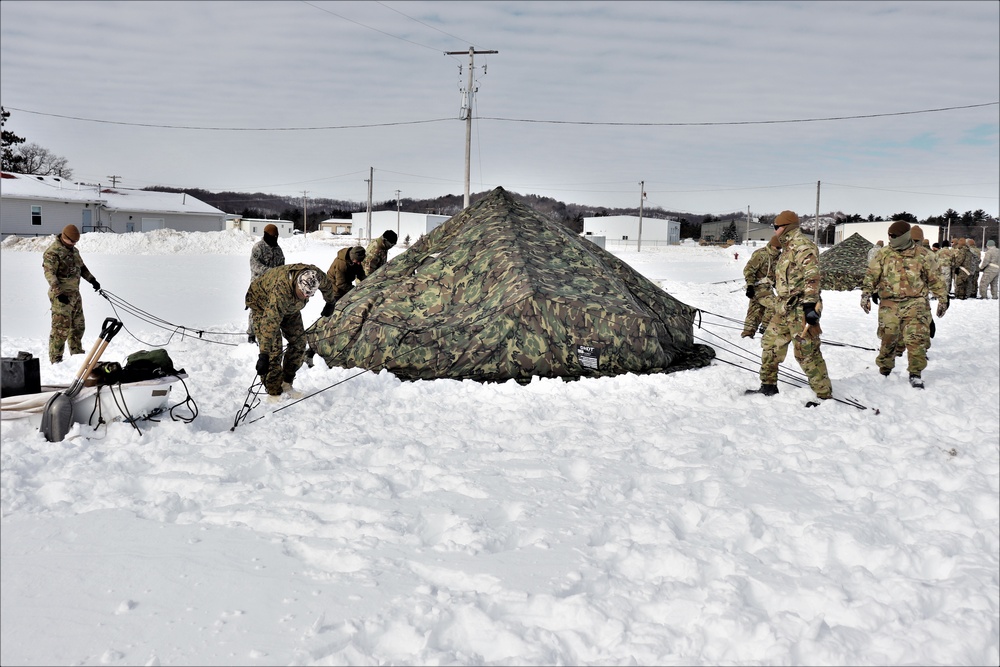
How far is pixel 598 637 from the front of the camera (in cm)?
278

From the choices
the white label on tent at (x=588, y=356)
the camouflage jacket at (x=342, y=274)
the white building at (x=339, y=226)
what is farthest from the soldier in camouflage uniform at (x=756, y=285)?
the white building at (x=339, y=226)

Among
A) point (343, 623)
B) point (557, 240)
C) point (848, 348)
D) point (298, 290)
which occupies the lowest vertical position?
point (343, 623)

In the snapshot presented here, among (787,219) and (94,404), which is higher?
(787,219)

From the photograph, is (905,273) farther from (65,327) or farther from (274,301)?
(65,327)

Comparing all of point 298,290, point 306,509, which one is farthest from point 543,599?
point 298,290

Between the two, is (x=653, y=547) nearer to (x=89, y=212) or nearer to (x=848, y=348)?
(x=848, y=348)

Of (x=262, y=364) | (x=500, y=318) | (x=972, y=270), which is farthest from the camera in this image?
(x=972, y=270)

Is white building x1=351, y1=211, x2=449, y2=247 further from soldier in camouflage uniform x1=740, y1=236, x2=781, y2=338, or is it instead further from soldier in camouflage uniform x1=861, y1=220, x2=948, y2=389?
soldier in camouflage uniform x1=861, y1=220, x2=948, y2=389

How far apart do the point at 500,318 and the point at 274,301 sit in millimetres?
2350

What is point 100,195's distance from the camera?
151ft

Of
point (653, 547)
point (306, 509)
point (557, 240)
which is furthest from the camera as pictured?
point (557, 240)

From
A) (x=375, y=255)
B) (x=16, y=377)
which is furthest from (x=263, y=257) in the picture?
(x=16, y=377)

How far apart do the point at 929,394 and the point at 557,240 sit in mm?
4381

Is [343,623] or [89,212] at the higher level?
[89,212]
